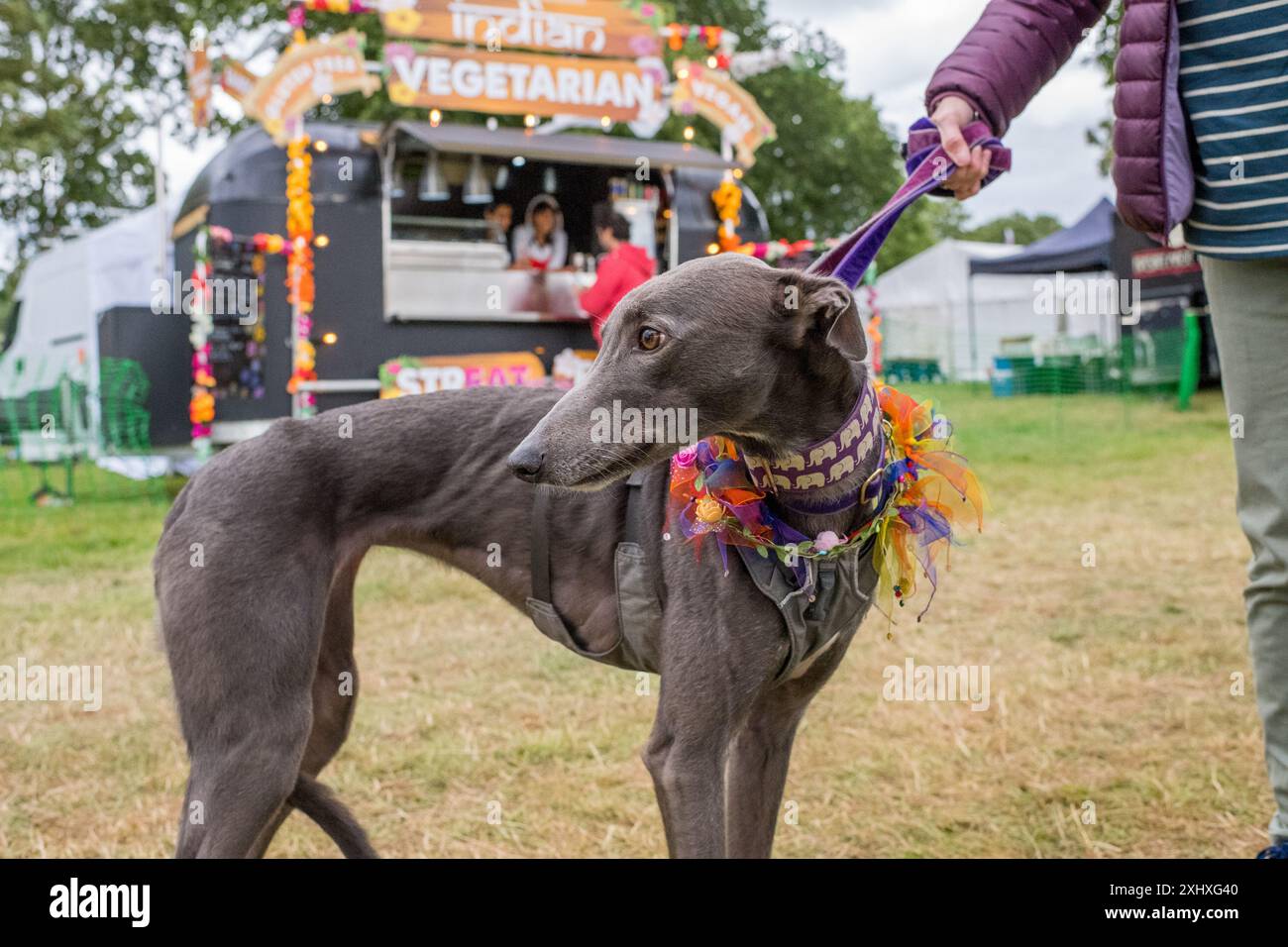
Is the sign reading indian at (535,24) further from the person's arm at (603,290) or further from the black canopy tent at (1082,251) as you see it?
the black canopy tent at (1082,251)

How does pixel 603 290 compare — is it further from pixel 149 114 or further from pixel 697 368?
pixel 149 114

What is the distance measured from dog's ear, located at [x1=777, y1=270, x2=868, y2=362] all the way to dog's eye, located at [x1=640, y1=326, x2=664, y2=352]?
0.24 metres

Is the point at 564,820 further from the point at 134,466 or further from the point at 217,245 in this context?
the point at 134,466

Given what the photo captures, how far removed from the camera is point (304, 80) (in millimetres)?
7871

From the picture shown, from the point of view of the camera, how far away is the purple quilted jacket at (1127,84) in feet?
7.35

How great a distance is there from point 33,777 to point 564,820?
178cm

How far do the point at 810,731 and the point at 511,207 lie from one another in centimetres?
727

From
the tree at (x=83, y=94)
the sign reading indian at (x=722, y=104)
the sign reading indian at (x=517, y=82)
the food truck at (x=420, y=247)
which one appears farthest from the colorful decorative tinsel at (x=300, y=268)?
the tree at (x=83, y=94)

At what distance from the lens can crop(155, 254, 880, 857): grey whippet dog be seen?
6.20ft

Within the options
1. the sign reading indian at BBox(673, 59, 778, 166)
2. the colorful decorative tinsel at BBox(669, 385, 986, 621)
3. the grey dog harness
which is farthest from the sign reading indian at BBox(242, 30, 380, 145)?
the colorful decorative tinsel at BBox(669, 385, 986, 621)

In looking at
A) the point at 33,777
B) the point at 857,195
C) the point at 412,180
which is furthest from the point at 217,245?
the point at 857,195

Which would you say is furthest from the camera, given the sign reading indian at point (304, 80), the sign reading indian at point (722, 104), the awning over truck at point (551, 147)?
the sign reading indian at point (722, 104)

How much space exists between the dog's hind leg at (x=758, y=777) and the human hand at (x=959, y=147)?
1.12 meters

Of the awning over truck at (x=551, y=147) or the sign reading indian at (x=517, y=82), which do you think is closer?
the sign reading indian at (x=517, y=82)
